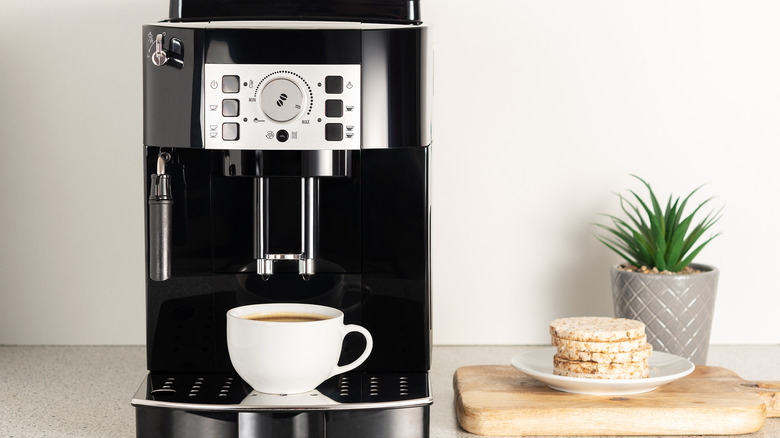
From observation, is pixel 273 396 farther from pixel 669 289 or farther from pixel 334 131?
pixel 669 289

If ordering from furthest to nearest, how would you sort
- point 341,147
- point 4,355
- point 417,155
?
point 4,355
point 417,155
point 341,147

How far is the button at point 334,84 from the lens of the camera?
0.81m

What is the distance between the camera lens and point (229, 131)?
81 centimetres

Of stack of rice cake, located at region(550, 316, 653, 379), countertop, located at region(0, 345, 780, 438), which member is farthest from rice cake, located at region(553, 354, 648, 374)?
countertop, located at region(0, 345, 780, 438)

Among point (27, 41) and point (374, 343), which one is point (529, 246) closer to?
point (374, 343)

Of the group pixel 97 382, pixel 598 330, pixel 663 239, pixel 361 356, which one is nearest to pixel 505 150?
pixel 663 239

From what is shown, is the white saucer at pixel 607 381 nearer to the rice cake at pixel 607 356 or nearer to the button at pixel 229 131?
the rice cake at pixel 607 356

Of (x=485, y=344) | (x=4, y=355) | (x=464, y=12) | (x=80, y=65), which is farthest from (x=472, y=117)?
(x=4, y=355)

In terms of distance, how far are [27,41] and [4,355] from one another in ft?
1.45

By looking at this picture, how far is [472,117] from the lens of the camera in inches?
49.8

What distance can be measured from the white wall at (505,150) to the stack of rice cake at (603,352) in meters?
0.35

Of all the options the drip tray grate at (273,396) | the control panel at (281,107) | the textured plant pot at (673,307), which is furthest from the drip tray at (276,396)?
the textured plant pot at (673,307)

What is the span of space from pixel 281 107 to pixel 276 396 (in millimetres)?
265

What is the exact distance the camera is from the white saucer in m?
0.90
